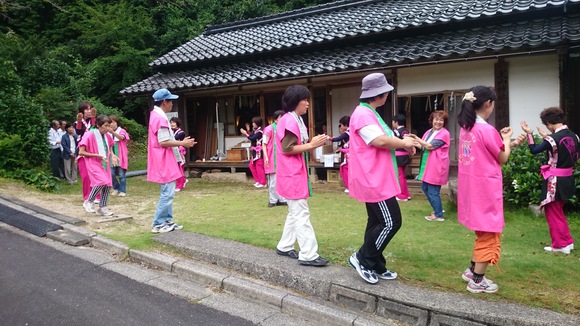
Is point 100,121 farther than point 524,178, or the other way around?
point 100,121

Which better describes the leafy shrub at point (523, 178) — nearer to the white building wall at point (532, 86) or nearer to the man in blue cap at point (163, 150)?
the white building wall at point (532, 86)

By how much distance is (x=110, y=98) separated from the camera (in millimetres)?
23078

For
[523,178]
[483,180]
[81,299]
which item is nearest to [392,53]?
[523,178]

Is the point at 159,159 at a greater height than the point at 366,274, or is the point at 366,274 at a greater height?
the point at 159,159

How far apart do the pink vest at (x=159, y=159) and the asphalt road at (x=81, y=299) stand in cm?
143

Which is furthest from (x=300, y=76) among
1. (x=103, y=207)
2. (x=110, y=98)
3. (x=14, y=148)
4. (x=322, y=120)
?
(x=110, y=98)

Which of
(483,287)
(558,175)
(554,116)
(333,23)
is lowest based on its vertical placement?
(483,287)

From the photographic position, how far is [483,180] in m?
3.70

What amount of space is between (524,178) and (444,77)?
3844 mm

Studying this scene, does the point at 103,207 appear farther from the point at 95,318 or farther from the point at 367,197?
the point at 367,197

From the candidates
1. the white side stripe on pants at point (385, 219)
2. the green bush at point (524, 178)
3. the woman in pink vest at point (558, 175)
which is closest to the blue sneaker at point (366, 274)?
the white side stripe on pants at point (385, 219)

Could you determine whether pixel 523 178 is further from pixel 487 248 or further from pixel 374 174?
pixel 374 174

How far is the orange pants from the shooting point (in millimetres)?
3646

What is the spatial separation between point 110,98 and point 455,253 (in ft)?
72.6
